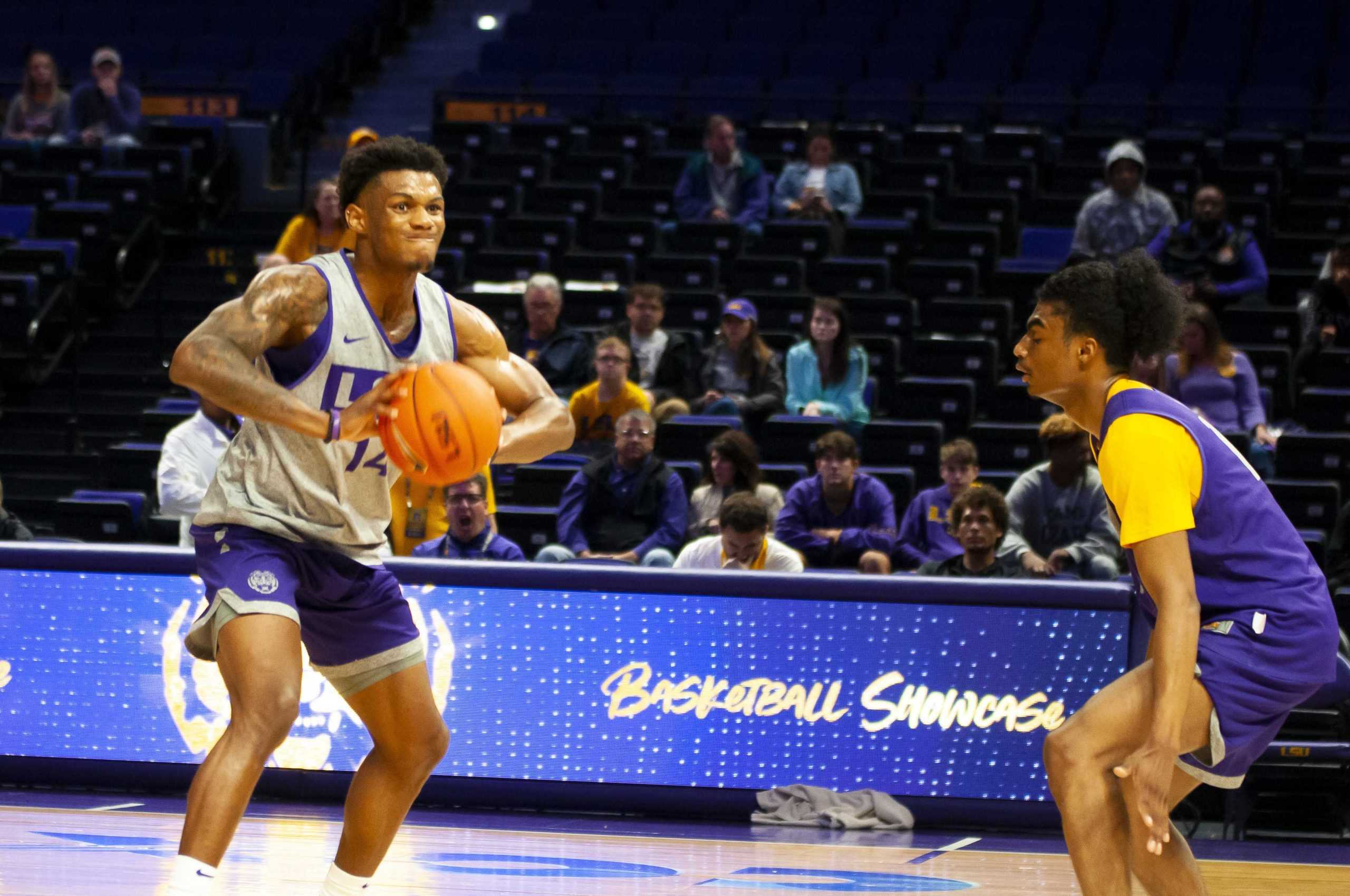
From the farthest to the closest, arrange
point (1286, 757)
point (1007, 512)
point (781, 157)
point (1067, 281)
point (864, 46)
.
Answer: point (864, 46) → point (781, 157) → point (1007, 512) → point (1286, 757) → point (1067, 281)

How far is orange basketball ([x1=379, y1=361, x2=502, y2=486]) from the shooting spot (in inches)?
143

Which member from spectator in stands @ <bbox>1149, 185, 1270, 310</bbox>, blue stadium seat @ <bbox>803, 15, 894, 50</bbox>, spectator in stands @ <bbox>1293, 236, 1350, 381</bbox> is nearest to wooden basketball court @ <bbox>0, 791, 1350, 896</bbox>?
spectator in stands @ <bbox>1293, 236, 1350, 381</bbox>

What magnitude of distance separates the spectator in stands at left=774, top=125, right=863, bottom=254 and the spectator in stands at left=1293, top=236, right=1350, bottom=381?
10.5 ft

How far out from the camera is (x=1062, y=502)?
802 cm

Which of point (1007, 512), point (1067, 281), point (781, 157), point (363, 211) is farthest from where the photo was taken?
point (781, 157)

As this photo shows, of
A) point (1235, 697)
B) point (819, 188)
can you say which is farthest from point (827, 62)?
point (1235, 697)

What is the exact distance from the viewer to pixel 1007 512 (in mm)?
7297

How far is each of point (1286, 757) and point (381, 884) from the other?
11.7 feet

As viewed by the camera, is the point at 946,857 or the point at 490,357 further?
the point at 946,857

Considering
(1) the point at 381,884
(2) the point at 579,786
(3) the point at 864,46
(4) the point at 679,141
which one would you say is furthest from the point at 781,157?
(1) the point at 381,884

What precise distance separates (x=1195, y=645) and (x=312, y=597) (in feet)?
6.28

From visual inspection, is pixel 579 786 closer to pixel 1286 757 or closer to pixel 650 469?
pixel 650 469

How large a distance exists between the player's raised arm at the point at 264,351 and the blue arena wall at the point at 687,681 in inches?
116

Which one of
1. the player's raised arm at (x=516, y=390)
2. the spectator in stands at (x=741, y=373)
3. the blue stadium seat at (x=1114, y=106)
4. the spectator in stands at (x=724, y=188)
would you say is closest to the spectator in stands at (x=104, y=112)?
the spectator in stands at (x=724, y=188)
